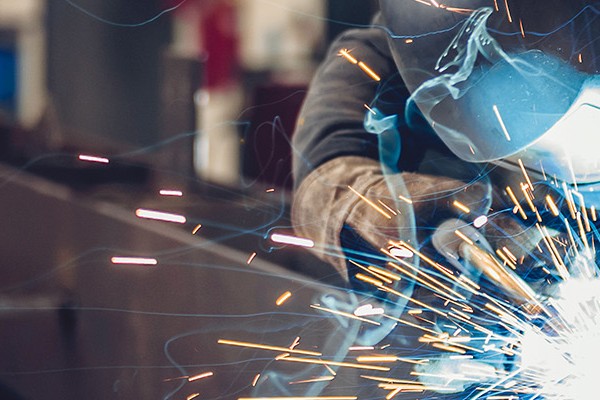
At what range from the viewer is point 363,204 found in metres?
1.14

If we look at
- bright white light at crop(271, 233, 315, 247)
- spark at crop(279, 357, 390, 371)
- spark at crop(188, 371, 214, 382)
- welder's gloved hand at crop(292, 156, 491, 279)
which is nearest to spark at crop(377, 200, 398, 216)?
welder's gloved hand at crop(292, 156, 491, 279)

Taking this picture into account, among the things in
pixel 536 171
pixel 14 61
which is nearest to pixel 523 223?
pixel 536 171

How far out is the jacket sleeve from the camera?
3.72 feet

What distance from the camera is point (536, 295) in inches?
47.0

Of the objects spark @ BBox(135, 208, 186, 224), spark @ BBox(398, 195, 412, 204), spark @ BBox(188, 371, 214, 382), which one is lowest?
spark @ BBox(188, 371, 214, 382)

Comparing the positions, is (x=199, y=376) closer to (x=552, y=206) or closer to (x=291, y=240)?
(x=291, y=240)

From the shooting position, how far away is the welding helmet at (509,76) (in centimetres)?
117

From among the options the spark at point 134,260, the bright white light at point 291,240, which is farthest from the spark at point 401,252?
the spark at point 134,260

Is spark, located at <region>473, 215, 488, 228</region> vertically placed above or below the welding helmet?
below

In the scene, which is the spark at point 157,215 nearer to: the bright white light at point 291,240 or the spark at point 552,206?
the bright white light at point 291,240

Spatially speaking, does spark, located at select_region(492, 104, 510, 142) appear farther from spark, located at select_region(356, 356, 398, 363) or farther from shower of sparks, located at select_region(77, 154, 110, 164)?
shower of sparks, located at select_region(77, 154, 110, 164)

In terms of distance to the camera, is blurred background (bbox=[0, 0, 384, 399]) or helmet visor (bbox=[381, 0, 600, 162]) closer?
blurred background (bbox=[0, 0, 384, 399])

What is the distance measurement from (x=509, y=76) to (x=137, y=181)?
53cm

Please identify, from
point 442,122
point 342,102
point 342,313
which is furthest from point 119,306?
point 442,122
